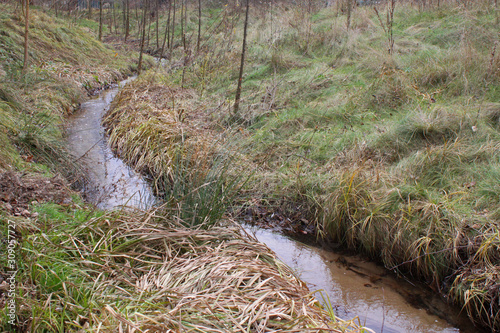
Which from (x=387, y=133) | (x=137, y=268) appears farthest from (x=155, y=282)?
(x=387, y=133)

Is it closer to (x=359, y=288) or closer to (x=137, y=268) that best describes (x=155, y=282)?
(x=137, y=268)

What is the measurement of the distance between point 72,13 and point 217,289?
77.2 feet

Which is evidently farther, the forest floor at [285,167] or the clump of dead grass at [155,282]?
the forest floor at [285,167]

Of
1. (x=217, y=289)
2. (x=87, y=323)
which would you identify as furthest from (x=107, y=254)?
(x=217, y=289)

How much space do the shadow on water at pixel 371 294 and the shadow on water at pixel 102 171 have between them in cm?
190

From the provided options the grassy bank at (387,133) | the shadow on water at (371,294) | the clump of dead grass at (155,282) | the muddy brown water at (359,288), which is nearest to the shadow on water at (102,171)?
the muddy brown water at (359,288)

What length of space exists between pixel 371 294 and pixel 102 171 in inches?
178

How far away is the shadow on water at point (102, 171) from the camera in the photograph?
4.91 meters

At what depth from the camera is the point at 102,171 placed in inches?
235

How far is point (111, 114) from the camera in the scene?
8359 mm

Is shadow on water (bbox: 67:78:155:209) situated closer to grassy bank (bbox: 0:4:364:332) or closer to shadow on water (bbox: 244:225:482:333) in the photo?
grassy bank (bbox: 0:4:364:332)

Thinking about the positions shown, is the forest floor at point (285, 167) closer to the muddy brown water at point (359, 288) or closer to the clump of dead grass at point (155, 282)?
the clump of dead grass at point (155, 282)

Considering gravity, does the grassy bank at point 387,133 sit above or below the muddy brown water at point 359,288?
above

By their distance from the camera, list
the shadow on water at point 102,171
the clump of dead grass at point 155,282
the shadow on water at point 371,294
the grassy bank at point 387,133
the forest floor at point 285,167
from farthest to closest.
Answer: the shadow on water at point 102,171, the grassy bank at point 387,133, the shadow on water at point 371,294, the forest floor at point 285,167, the clump of dead grass at point 155,282
